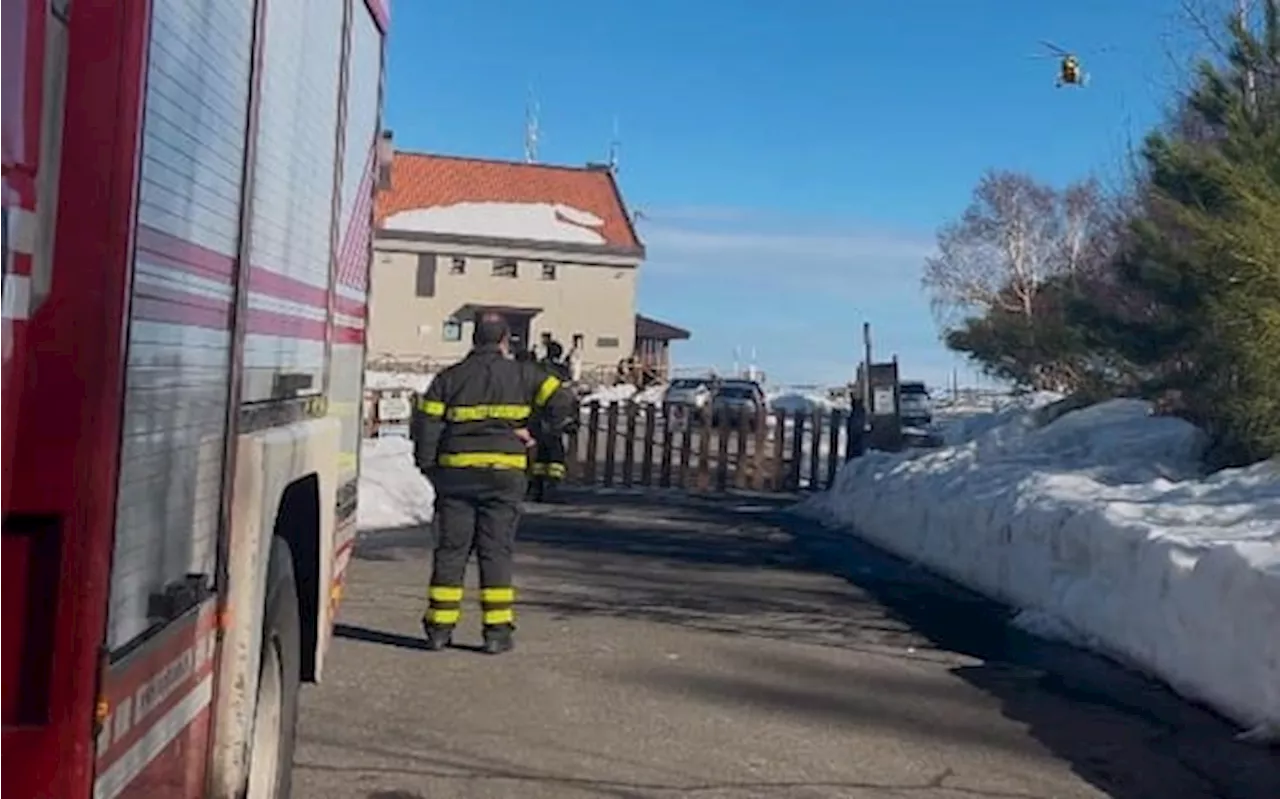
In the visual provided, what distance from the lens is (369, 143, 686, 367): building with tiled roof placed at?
260 ft

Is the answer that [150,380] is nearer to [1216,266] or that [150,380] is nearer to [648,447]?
[1216,266]

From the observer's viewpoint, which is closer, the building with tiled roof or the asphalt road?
the asphalt road

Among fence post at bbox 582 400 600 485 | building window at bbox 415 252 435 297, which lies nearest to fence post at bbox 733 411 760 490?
fence post at bbox 582 400 600 485

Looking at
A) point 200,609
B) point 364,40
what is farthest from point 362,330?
point 200,609

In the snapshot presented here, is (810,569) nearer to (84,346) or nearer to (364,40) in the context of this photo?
(364,40)

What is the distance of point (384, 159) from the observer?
8.36 metres

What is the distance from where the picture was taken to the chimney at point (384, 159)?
810 centimetres

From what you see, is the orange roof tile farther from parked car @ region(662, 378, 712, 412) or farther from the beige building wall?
parked car @ region(662, 378, 712, 412)

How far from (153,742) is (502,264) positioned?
7721 cm

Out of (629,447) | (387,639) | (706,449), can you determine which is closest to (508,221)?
(706,449)

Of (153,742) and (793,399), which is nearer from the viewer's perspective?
(153,742)

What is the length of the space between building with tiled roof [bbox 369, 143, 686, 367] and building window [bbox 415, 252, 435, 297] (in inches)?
1.6

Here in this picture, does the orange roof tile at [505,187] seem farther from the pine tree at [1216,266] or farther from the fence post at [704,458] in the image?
the pine tree at [1216,266]

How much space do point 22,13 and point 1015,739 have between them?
7.05 meters
